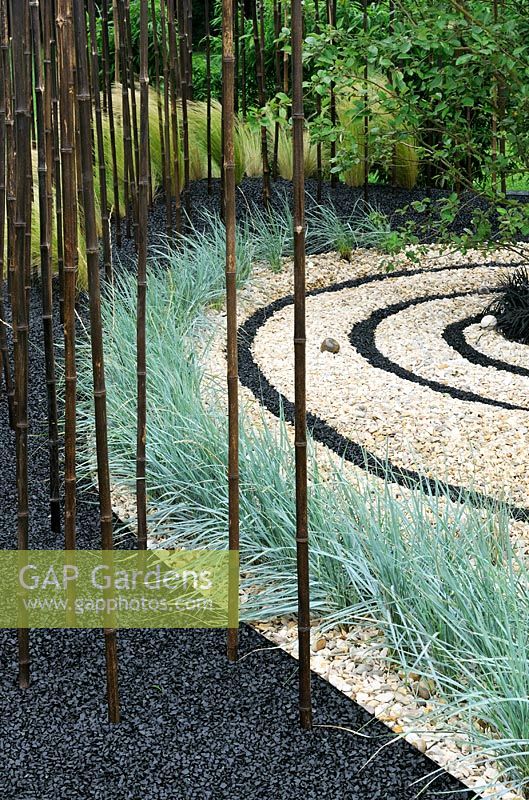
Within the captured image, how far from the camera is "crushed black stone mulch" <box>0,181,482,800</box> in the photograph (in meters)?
1.66

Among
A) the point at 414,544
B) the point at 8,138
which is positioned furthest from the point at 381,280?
the point at 414,544

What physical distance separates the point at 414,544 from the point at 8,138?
152 cm

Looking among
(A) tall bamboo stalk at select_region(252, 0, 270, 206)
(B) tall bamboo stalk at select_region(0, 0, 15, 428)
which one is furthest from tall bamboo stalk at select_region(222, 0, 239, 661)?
(A) tall bamboo stalk at select_region(252, 0, 270, 206)

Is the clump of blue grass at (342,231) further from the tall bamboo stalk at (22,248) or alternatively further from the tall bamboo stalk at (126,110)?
the tall bamboo stalk at (22,248)

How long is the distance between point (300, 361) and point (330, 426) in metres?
1.84

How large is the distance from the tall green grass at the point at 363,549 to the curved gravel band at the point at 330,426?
10cm

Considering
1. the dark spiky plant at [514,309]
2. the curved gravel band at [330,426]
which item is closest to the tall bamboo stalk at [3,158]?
the curved gravel band at [330,426]

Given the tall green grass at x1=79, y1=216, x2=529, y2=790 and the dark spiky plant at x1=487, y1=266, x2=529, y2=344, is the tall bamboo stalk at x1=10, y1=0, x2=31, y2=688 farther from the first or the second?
the dark spiky plant at x1=487, y1=266, x2=529, y2=344

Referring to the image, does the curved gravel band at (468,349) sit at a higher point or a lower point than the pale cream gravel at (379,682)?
higher

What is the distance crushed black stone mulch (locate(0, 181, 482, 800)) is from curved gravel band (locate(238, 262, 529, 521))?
0.55 metres

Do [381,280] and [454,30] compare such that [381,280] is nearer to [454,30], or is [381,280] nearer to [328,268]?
[328,268]

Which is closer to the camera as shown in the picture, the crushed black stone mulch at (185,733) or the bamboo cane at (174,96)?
the crushed black stone mulch at (185,733)

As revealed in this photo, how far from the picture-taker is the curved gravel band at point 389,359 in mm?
3668

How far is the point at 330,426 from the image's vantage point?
11.4 ft
